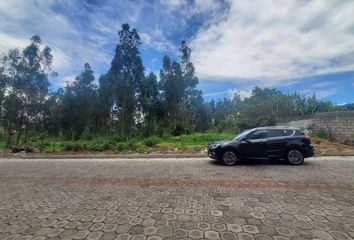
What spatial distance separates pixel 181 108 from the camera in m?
39.7

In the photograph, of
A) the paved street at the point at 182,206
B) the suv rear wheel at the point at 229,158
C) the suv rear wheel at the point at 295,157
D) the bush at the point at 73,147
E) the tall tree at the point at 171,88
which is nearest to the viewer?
the paved street at the point at 182,206

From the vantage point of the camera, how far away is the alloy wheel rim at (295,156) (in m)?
9.64

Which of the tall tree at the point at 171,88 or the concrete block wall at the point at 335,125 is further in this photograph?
the tall tree at the point at 171,88

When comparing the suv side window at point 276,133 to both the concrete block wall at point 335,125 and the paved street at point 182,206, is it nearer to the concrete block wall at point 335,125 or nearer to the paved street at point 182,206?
the paved street at point 182,206

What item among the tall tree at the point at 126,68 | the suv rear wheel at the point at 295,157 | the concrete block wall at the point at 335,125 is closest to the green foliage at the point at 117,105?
the tall tree at the point at 126,68

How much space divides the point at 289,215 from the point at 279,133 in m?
6.51

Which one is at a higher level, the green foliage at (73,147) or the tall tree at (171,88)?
the tall tree at (171,88)

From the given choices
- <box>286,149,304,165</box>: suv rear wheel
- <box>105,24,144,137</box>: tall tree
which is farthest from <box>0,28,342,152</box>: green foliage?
<box>286,149,304,165</box>: suv rear wheel

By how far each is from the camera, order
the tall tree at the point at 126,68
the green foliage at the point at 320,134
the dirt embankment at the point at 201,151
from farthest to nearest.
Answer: the tall tree at the point at 126,68
the green foliage at the point at 320,134
the dirt embankment at the point at 201,151

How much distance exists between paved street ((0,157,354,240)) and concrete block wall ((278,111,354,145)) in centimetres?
861

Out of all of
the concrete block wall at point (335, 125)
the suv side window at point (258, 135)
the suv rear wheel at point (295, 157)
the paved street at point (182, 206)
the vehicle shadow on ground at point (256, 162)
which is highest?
the concrete block wall at point (335, 125)

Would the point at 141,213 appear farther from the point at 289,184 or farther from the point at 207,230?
the point at 289,184

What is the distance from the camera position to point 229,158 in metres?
9.88

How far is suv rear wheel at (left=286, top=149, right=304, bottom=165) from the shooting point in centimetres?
964
